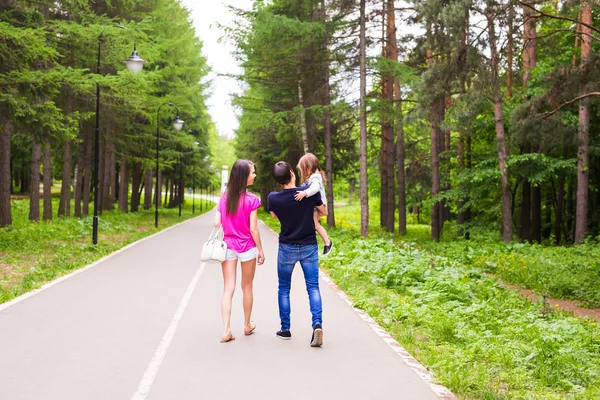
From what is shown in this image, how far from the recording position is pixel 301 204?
678 cm

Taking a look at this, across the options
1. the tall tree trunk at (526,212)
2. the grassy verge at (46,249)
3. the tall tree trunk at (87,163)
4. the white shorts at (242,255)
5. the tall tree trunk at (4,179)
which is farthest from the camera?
the tall tree trunk at (87,163)

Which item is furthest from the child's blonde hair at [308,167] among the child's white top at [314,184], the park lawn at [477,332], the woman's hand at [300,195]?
the park lawn at [477,332]

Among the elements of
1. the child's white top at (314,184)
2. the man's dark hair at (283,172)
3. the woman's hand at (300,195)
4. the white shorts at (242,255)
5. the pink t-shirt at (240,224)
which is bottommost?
the white shorts at (242,255)

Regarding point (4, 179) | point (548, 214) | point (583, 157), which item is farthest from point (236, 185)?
point (548, 214)

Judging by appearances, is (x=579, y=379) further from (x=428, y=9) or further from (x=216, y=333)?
(x=428, y=9)

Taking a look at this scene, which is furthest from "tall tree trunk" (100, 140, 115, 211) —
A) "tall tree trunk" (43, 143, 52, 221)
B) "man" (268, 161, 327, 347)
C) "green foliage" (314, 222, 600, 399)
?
"man" (268, 161, 327, 347)

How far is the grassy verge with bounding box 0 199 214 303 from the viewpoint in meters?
11.8

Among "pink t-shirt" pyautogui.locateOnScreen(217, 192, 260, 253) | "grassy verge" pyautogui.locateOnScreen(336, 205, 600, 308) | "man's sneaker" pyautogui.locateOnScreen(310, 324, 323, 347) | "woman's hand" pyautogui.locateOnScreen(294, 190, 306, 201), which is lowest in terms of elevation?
"grassy verge" pyautogui.locateOnScreen(336, 205, 600, 308)

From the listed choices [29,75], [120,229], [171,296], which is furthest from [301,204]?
[120,229]

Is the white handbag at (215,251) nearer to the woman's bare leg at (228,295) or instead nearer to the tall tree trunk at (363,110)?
the woman's bare leg at (228,295)

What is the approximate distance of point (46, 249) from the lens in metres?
17.1

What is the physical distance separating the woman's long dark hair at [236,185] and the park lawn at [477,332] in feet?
8.21

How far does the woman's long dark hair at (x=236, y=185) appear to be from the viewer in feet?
22.5

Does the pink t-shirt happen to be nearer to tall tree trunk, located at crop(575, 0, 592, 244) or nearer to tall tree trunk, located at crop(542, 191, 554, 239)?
tall tree trunk, located at crop(575, 0, 592, 244)
